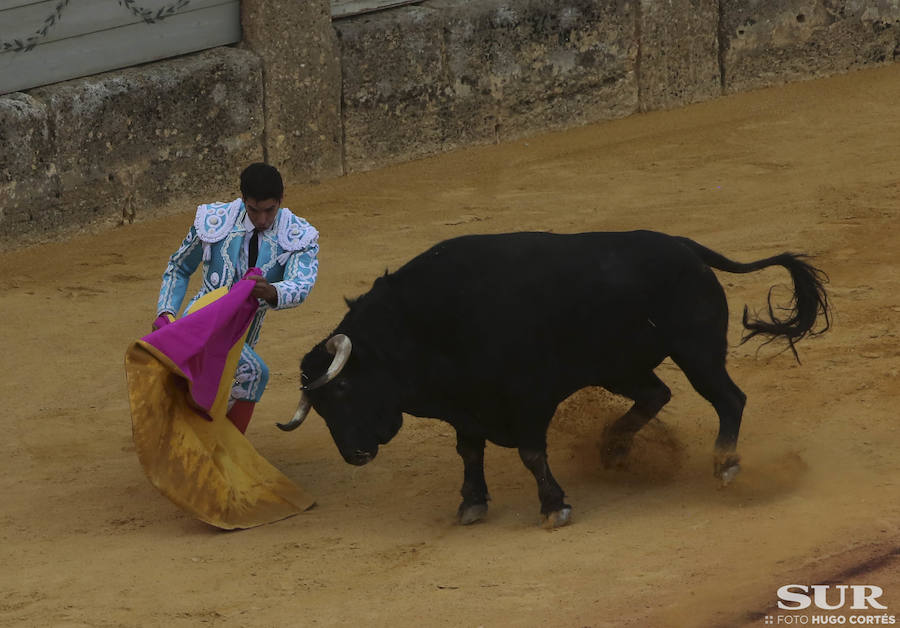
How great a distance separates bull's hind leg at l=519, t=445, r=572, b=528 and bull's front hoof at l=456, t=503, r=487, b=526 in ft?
0.85

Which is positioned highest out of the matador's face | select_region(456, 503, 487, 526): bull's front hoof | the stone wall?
the stone wall

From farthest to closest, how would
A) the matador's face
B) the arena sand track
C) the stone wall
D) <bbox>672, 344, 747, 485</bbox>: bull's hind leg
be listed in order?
1. the stone wall
2. the matador's face
3. <bbox>672, 344, 747, 485</bbox>: bull's hind leg
4. the arena sand track

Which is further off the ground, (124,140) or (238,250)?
(124,140)

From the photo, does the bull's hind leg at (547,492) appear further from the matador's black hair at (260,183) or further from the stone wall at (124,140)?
the stone wall at (124,140)

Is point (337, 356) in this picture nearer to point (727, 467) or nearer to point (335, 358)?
point (335, 358)

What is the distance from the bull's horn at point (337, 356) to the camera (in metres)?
5.54

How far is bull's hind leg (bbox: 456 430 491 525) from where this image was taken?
229 inches

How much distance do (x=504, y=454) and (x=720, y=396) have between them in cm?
112

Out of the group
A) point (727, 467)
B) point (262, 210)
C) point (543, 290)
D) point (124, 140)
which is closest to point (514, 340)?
point (543, 290)

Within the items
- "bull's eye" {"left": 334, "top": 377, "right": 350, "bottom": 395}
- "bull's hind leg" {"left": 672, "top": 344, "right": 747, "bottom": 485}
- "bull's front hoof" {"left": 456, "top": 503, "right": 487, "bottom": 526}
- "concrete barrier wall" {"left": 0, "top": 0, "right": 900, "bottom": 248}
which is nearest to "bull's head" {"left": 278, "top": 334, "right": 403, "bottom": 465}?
"bull's eye" {"left": 334, "top": 377, "right": 350, "bottom": 395}

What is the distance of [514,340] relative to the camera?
18.3ft

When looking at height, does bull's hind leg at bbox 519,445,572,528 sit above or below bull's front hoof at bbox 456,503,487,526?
above

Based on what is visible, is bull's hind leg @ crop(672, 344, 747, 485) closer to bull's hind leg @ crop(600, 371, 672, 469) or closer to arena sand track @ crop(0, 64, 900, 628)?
arena sand track @ crop(0, 64, 900, 628)

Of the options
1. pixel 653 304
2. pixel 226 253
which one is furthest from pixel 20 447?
pixel 653 304
